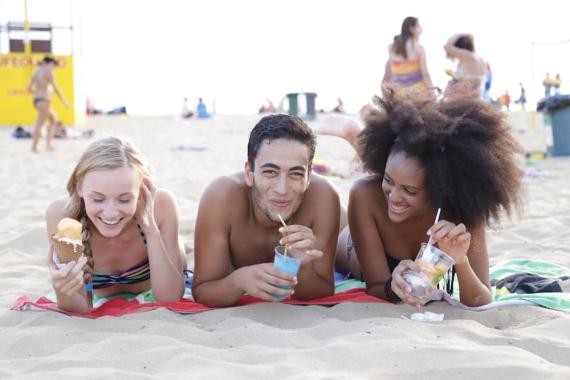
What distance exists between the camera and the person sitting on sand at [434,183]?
322 centimetres

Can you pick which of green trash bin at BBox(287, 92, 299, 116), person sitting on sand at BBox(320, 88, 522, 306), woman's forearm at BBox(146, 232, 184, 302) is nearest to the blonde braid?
woman's forearm at BBox(146, 232, 184, 302)

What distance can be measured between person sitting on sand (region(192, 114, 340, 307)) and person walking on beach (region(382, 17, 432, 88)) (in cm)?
541

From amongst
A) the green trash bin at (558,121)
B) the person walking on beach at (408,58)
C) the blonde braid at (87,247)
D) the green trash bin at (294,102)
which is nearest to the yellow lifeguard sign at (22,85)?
the green trash bin at (294,102)

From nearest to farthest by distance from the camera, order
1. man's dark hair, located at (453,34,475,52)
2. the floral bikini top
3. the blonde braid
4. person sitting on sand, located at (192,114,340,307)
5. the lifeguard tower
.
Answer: person sitting on sand, located at (192,114,340,307) < the blonde braid < the floral bikini top < man's dark hair, located at (453,34,475,52) < the lifeguard tower

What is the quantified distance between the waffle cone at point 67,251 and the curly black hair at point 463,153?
1.55 meters

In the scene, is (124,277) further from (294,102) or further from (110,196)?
(294,102)

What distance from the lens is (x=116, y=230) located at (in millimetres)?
3326

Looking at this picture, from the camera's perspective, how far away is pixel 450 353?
249 centimetres

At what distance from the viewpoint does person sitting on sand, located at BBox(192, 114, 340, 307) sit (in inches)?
126

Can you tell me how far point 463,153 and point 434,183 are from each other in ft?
0.65

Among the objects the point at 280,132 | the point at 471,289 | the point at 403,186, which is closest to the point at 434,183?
the point at 403,186

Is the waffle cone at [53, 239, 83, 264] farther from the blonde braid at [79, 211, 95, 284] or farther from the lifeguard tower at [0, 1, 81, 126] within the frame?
the lifeguard tower at [0, 1, 81, 126]

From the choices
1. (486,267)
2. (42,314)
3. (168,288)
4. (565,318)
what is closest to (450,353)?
(565,318)

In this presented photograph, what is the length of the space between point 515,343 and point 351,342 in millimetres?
660
